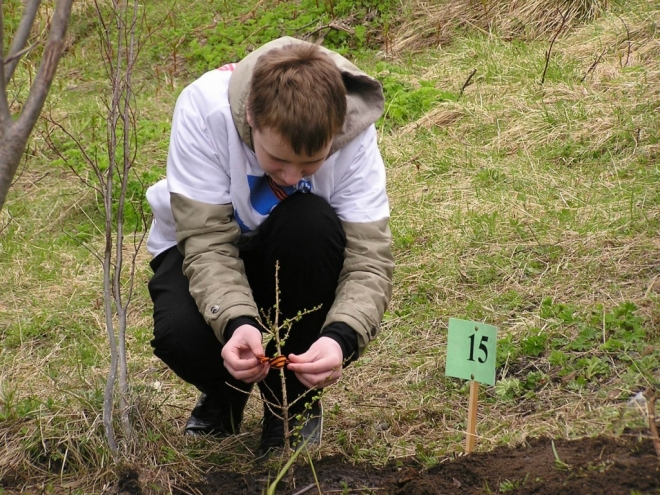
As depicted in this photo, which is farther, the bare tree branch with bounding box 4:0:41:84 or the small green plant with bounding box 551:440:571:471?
the small green plant with bounding box 551:440:571:471

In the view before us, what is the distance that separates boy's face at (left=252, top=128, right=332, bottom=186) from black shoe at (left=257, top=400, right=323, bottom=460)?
0.72 meters

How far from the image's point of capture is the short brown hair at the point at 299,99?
209 cm

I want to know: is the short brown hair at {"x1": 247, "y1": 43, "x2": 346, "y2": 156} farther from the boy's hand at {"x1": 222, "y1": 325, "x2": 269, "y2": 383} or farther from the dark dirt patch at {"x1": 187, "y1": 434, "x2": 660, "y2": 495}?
the dark dirt patch at {"x1": 187, "y1": 434, "x2": 660, "y2": 495}

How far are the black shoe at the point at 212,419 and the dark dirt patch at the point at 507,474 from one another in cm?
26

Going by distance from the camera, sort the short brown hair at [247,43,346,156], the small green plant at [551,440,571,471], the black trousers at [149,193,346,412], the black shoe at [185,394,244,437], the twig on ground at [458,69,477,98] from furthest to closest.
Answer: the twig on ground at [458,69,477,98] < the black shoe at [185,394,244,437] < the black trousers at [149,193,346,412] < the short brown hair at [247,43,346,156] < the small green plant at [551,440,571,471]

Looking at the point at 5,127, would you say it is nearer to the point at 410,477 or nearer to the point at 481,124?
the point at 410,477

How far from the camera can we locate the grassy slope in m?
2.51

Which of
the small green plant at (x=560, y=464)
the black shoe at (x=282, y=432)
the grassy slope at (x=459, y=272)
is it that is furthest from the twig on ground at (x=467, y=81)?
the small green plant at (x=560, y=464)

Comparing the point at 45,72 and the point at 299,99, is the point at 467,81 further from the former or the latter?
the point at 45,72

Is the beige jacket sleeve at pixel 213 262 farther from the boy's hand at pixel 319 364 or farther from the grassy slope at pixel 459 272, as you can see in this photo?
the grassy slope at pixel 459 272

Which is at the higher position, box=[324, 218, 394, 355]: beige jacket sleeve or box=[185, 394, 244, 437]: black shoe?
box=[324, 218, 394, 355]: beige jacket sleeve

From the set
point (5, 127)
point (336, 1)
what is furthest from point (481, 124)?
point (5, 127)

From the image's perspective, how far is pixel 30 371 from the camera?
3346mm

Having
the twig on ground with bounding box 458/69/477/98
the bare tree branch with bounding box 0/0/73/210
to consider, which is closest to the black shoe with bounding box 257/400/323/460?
the bare tree branch with bounding box 0/0/73/210
